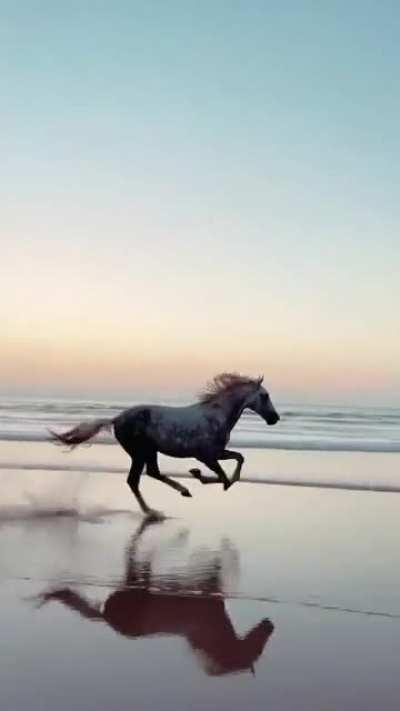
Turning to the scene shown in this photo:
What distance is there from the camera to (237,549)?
712 cm

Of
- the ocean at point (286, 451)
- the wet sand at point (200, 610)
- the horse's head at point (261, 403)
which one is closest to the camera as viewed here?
the wet sand at point (200, 610)

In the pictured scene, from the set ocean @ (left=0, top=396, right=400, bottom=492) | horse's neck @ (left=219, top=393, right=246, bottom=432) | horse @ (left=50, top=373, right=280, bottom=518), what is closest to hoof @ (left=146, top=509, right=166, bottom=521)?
horse @ (left=50, top=373, right=280, bottom=518)

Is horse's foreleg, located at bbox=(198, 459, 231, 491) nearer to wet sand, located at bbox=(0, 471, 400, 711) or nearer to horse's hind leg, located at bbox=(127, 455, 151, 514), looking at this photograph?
wet sand, located at bbox=(0, 471, 400, 711)

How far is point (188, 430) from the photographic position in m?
9.77

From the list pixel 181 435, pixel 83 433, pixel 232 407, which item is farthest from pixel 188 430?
pixel 83 433

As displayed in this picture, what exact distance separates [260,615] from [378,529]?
11.3ft

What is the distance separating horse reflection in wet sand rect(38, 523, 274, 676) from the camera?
14.1 feet

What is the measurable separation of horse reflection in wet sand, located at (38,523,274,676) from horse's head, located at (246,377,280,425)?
Result: 161 inches

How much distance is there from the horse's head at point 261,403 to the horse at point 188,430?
7cm

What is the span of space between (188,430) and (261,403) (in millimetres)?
999

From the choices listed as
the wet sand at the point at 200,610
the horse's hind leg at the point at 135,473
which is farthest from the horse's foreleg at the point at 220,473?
the horse's hind leg at the point at 135,473

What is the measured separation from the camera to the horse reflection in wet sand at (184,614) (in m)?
4.31

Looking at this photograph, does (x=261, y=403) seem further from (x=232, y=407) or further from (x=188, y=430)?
(x=188, y=430)

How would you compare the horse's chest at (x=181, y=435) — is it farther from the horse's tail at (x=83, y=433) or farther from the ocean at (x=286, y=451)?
the ocean at (x=286, y=451)
